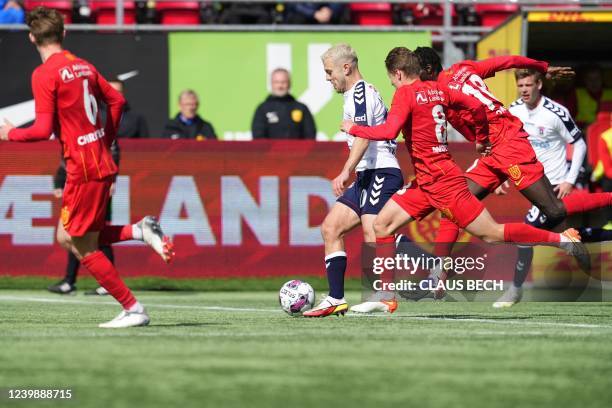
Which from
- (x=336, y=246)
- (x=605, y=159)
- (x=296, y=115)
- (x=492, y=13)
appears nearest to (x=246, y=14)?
(x=296, y=115)

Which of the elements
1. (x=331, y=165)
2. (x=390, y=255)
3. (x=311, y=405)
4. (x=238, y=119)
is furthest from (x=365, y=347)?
(x=238, y=119)

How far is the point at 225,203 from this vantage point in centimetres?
1516

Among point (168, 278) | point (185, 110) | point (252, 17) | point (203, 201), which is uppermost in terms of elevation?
point (252, 17)

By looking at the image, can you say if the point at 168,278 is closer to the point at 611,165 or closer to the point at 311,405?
the point at 611,165

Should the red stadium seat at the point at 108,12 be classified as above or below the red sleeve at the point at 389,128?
above

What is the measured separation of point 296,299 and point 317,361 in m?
3.50

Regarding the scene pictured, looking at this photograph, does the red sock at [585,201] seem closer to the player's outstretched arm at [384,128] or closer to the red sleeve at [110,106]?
the player's outstretched arm at [384,128]

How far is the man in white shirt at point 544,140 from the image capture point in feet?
39.1

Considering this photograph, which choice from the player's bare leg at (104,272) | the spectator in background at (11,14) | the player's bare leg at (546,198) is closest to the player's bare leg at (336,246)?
the player's bare leg at (546,198)

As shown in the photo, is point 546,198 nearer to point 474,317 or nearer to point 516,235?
point 516,235

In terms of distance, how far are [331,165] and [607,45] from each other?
571 centimetres

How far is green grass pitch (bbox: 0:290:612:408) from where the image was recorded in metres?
5.10

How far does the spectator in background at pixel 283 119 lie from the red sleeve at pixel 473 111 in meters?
5.47

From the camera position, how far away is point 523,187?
33.2 feet
